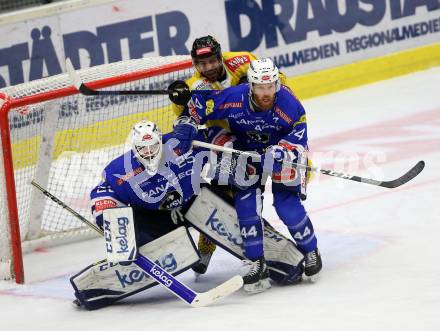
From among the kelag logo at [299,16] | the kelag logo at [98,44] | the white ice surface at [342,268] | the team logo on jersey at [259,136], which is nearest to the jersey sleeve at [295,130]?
the team logo on jersey at [259,136]

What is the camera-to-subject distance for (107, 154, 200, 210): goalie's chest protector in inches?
196

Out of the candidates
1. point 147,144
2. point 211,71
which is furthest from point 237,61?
point 147,144

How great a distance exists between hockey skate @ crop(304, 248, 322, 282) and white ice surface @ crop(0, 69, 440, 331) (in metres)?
0.05

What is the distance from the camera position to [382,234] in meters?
5.75

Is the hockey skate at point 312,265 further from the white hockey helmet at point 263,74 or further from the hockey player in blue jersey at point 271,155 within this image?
the white hockey helmet at point 263,74

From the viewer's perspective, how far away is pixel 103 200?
495 cm

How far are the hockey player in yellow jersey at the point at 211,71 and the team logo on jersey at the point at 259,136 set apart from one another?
7.4 inches

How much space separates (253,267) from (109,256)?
666mm

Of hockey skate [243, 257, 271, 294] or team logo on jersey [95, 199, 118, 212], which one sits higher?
team logo on jersey [95, 199, 118, 212]

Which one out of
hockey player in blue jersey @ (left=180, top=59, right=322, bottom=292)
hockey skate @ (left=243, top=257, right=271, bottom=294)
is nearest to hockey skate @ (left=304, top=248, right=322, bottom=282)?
hockey player in blue jersey @ (left=180, top=59, right=322, bottom=292)

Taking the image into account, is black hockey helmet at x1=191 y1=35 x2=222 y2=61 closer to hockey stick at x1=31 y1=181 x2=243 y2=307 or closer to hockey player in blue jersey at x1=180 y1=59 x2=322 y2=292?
hockey player in blue jersey at x1=180 y1=59 x2=322 y2=292

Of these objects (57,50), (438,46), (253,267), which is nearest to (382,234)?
(253,267)

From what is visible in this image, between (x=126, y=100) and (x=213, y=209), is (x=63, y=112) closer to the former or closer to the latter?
(x=126, y=100)

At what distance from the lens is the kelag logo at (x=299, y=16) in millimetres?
8664
